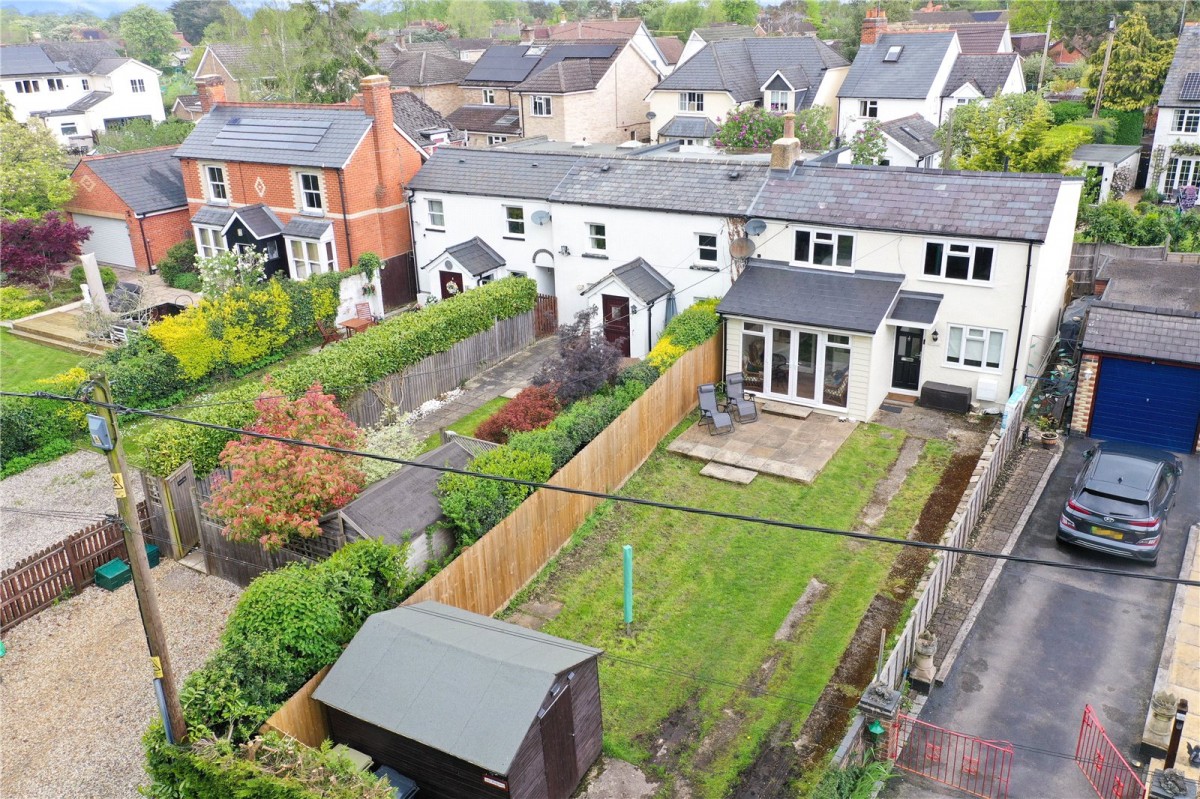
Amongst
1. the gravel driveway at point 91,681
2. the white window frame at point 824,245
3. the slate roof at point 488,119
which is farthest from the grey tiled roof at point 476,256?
the slate roof at point 488,119

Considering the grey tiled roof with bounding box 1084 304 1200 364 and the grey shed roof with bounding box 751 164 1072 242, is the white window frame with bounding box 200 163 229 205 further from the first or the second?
the grey tiled roof with bounding box 1084 304 1200 364

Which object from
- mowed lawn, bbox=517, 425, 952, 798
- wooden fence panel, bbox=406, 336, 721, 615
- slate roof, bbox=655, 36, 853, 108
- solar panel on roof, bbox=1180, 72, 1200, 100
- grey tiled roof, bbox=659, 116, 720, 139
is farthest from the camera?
slate roof, bbox=655, 36, 853, 108

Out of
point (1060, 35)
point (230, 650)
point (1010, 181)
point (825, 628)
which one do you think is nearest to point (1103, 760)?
point (825, 628)

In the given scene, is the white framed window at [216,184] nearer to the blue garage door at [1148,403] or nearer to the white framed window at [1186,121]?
the blue garage door at [1148,403]

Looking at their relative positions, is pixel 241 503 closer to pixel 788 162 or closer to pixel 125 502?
pixel 125 502

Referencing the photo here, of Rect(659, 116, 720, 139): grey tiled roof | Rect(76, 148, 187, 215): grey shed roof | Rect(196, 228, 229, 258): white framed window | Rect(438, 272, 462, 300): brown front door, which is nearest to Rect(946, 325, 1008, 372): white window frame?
Rect(438, 272, 462, 300): brown front door

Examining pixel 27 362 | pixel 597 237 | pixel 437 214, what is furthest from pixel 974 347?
pixel 27 362
